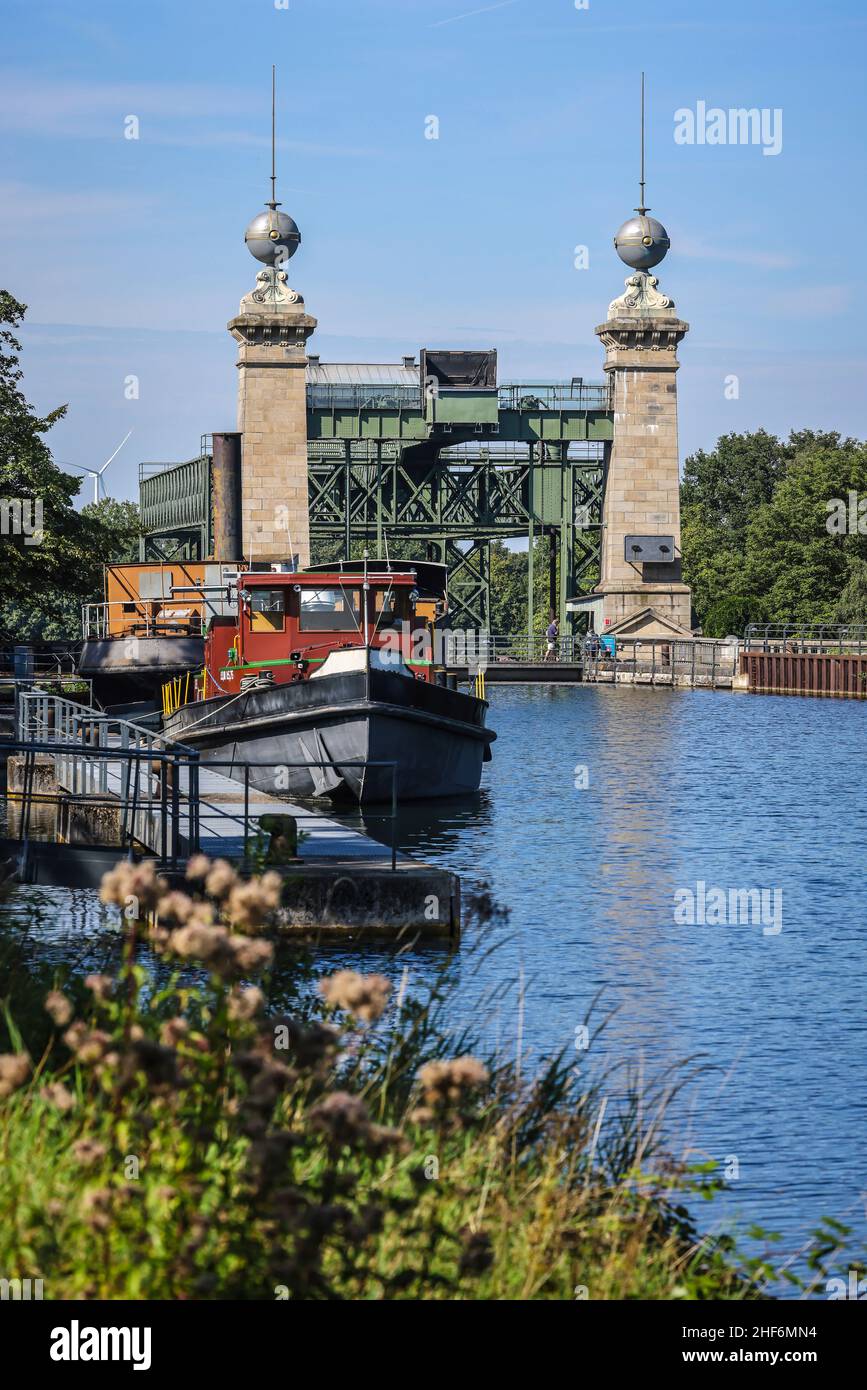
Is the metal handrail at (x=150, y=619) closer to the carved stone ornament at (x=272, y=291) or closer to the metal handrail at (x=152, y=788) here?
the metal handrail at (x=152, y=788)

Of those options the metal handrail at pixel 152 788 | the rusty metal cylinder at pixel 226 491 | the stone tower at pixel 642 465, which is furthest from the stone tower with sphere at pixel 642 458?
the metal handrail at pixel 152 788

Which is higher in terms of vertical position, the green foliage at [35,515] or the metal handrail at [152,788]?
the green foliage at [35,515]

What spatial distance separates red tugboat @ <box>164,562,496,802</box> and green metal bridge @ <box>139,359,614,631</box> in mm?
41727

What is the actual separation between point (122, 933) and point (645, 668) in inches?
2488

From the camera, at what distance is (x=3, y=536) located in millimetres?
45312

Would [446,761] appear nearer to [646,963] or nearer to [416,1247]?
[646,963]

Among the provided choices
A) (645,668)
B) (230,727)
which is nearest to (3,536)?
(230,727)

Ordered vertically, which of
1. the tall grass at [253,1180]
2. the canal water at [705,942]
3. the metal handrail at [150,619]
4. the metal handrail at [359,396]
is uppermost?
the metal handrail at [359,396]

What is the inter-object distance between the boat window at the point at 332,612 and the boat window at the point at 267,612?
0.38 meters

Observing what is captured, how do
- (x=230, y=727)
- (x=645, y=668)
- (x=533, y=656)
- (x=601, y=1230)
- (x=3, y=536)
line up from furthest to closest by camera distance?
(x=533, y=656), (x=645, y=668), (x=3, y=536), (x=230, y=727), (x=601, y=1230)

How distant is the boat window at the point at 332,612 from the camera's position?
32438mm

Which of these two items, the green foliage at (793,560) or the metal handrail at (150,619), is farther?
the green foliage at (793,560)

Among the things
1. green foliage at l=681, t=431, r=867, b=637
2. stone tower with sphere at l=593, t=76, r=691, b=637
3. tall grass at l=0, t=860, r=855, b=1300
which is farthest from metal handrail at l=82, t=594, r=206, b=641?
green foliage at l=681, t=431, r=867, b=637

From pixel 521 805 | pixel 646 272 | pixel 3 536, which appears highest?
pixel 646 272
